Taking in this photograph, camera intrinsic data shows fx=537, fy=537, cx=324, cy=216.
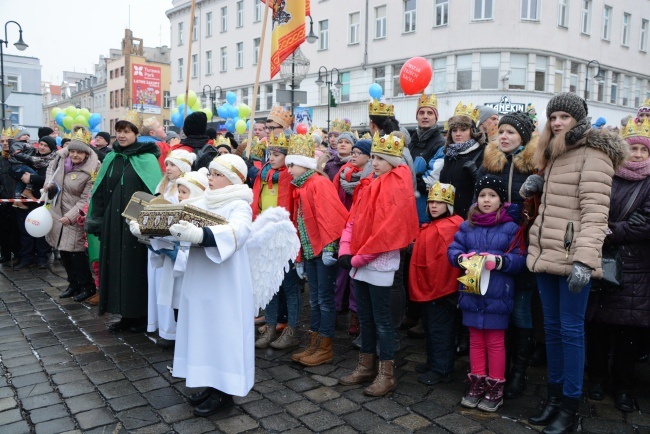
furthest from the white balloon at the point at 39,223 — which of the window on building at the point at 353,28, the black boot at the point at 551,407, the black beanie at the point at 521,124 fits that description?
the window on building at the point at 353,28

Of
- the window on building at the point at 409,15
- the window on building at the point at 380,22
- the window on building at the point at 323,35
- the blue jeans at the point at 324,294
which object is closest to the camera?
the blue jeans at the point at 324,294

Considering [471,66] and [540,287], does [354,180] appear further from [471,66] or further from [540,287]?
[471,66]

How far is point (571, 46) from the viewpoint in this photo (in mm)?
25906

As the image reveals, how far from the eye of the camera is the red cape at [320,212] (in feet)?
15.9

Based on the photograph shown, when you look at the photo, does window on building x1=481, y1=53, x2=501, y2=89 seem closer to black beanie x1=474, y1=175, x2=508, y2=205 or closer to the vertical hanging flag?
the vertical hanging flag

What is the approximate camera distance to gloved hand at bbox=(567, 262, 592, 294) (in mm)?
3311

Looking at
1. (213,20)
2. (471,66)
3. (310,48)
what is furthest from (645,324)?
(213,20)

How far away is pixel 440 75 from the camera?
25.9 meters

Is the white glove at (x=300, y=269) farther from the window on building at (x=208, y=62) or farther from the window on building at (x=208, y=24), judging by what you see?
the window on building at (x=208, y=24)

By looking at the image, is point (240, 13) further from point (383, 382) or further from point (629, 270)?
point (629, 270)

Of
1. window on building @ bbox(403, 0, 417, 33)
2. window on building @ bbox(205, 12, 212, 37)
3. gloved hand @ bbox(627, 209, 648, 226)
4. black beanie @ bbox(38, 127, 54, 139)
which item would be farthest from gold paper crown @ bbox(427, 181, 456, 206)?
window on building @ bbox(205, 12, 212, 37)

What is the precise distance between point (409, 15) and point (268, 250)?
25787 mm

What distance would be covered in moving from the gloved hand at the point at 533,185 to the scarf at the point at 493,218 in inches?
9.7

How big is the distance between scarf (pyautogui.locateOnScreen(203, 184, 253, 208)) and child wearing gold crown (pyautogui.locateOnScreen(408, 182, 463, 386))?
1.60 metres
